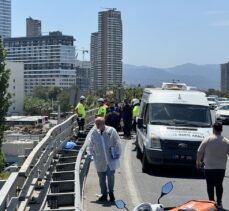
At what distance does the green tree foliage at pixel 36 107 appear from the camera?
154 m

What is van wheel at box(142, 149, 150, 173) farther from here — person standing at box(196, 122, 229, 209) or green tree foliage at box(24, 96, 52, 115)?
green tree foliage at box(24, 96, 52, 115)

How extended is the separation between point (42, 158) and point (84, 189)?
152 cm

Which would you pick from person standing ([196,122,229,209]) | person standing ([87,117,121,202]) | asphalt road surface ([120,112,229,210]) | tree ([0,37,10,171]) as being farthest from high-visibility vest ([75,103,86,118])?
tree ([0,37,10,171])

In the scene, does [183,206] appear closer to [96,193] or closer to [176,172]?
[96,193]

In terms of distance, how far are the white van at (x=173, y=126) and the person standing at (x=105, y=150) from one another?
360 centimetres

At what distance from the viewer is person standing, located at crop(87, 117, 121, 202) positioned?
9.64 meters

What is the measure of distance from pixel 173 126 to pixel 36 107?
5848 inches

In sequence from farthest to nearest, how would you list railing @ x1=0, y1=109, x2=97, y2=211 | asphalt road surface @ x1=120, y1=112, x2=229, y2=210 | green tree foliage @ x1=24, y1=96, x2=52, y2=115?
green tree foliage @ x1=24, y1=96, x2=52, y2=115 < asphalt road surface @ x1=120, y1=112, x2=229, y2=210 < railing @ x1=0, y1=109, x2=97, y2=211

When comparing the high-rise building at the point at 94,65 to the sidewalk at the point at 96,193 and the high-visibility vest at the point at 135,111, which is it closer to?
the high-visibility vest at the point at 135,111

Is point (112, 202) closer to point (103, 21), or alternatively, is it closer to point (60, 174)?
point (60, 174)

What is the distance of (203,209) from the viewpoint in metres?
5.64

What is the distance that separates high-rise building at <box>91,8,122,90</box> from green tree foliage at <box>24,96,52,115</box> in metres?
24.5

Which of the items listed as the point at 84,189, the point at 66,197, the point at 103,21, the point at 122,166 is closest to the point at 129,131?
the point at 122,166

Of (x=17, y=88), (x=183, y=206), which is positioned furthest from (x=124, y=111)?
(x=17, y=88)
